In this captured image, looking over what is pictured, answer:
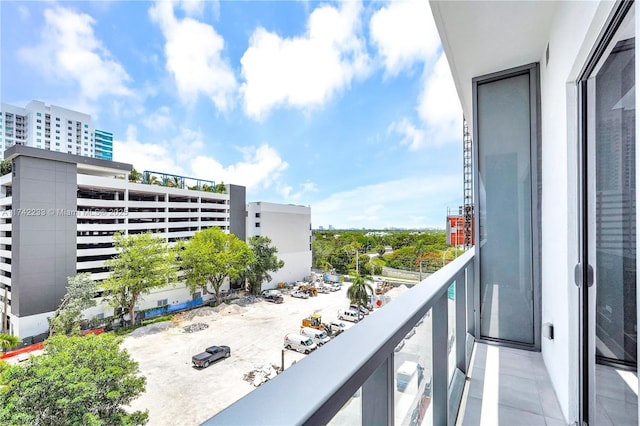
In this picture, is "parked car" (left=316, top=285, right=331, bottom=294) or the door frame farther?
"parked car" (left=316, top=285, right=331, bottom=294)

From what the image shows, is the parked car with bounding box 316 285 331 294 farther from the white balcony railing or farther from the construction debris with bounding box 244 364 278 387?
the white balcony railing

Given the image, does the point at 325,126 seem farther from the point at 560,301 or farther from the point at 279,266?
the point at 560,301

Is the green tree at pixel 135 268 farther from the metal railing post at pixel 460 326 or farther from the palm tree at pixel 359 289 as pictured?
the metal railing post at pixel 460 326

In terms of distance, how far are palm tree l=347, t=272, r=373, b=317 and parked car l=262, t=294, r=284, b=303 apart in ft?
4.79

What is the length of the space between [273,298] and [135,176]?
3.06m

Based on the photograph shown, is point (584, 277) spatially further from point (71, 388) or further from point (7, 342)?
point (7, 342)

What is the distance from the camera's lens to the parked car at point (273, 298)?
204 inches

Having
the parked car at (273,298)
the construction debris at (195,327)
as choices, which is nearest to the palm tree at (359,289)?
the parked car at (273,298)

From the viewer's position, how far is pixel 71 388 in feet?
4.51

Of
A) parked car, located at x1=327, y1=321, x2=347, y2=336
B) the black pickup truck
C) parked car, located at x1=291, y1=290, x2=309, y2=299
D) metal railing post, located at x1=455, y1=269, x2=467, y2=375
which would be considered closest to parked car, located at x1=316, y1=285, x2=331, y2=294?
parked car, located at x1=291, y1=290, x2=309, y2=299

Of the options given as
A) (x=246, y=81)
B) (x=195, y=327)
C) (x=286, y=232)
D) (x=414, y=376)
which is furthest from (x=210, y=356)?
(x=246, y=81)

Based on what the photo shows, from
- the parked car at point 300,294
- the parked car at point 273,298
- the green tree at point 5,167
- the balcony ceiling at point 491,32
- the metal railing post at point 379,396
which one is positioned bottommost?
the parked car at point 300,294

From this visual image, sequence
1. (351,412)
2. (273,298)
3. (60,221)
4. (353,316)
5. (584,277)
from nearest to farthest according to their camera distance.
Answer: (351,412) → (584,277) → (353,316) → (60,221) → (273,298)

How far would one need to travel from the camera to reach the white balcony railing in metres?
0.23
